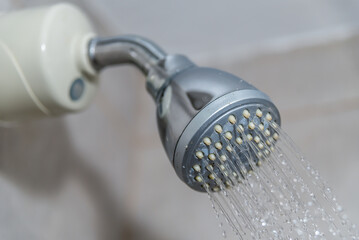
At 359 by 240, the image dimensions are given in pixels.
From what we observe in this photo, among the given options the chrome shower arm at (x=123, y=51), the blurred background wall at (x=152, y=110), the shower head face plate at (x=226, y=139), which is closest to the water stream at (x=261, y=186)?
the shower head face plate at (x=226, y=139)

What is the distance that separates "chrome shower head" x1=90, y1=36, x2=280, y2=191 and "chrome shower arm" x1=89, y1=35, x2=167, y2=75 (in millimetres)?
41

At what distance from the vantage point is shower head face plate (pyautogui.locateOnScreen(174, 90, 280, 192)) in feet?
A: 1.19

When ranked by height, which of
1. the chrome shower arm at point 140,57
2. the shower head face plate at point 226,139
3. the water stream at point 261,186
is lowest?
the water stream at point 261,186

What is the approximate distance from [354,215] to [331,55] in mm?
259

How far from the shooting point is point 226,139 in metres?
0.37

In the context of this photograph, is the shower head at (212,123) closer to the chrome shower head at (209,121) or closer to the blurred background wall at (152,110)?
the chrome shower head at (209,121)

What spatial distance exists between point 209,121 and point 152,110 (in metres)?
0.47

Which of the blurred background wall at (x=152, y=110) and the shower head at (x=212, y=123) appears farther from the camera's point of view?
the blurred background wall at (x=152, y=110)

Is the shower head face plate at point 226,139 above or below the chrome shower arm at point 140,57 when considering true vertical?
below

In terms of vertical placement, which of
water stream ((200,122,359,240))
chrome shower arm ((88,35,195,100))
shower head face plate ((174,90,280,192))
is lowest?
water stream ((200,122,359,240))

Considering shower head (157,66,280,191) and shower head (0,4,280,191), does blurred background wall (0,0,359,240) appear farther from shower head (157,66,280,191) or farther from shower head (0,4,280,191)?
shower head (157,66,280,191)

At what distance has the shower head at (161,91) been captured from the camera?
367 mm

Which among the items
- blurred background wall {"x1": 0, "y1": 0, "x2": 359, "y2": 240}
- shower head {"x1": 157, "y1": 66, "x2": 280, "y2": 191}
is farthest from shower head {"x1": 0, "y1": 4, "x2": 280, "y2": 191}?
blurred background wall {"x1": 0, "y1": 0, "x2": 359, "y2": 240}

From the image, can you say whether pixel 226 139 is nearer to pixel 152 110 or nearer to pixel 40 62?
pixel 40 62
